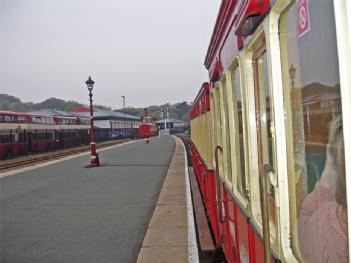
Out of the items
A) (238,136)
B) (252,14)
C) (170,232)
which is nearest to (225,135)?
(238,136)

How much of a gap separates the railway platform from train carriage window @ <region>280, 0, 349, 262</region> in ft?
11.9

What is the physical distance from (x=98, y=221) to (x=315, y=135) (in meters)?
6.44

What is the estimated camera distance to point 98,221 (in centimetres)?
721

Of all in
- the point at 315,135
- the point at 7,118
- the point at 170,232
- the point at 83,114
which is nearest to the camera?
the point at 315,135

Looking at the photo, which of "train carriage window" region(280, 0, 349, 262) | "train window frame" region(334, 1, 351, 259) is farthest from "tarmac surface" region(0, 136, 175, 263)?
"train window frame" region(334, 1, 351, 259)

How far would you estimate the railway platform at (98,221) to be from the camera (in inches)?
210

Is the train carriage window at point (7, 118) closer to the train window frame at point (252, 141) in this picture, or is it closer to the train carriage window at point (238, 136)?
the train carriage window at point (238, 136)

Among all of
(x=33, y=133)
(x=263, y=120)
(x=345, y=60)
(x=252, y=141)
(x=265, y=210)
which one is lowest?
(x=265, y=210)

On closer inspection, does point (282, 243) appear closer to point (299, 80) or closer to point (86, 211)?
point (299, 80)

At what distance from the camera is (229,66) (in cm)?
287

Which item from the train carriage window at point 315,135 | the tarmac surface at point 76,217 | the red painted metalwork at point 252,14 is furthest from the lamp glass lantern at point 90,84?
the train carriage window at point 315,135

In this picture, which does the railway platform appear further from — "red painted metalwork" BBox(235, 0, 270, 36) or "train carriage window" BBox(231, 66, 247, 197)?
"red painted metalwork" BBox(235, 0, 270, 36)

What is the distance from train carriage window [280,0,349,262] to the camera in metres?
1.17

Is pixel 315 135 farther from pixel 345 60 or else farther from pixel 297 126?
pixel 345 60
